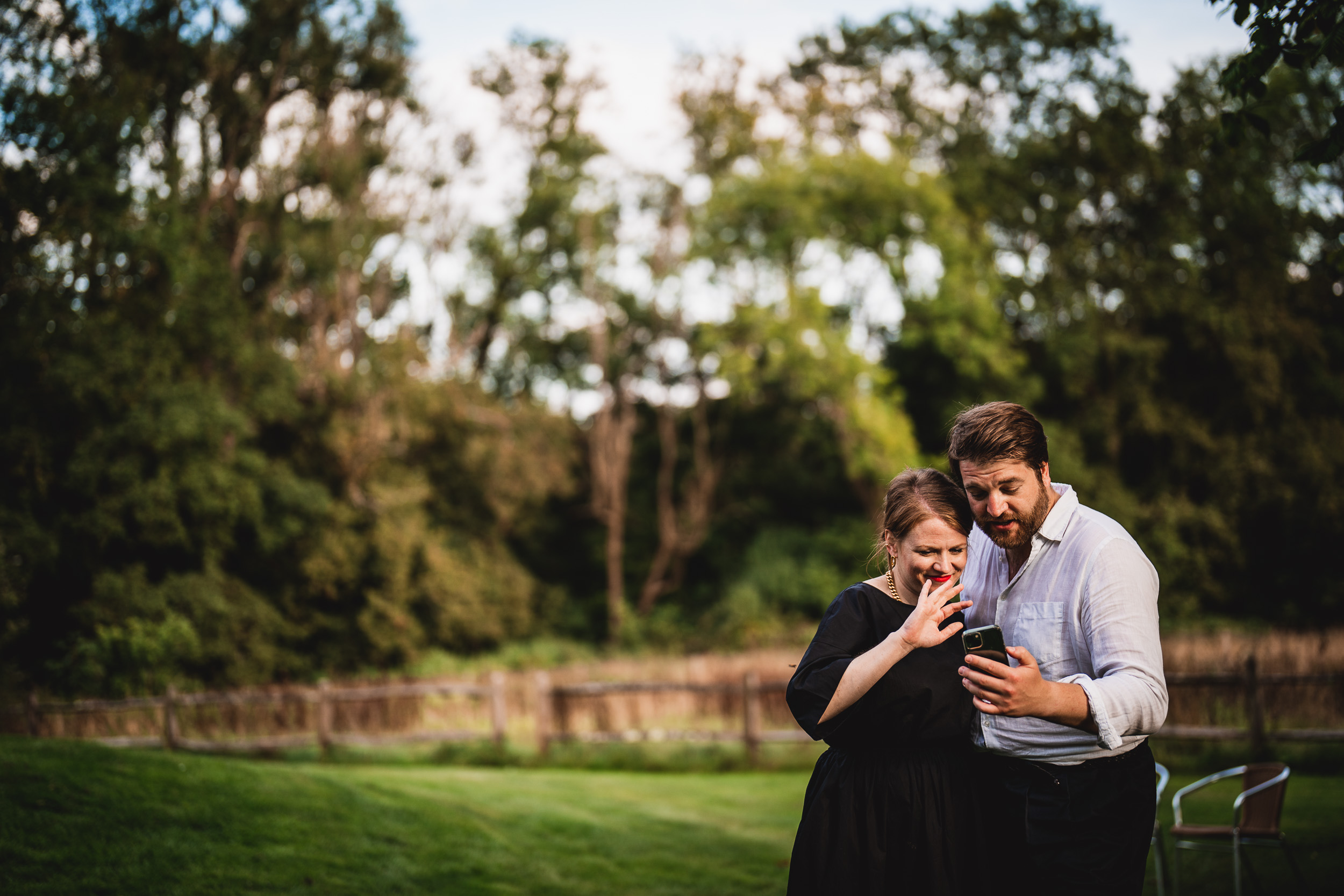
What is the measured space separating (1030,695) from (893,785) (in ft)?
2.17

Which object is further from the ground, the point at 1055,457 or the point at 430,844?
the point at 1055,457

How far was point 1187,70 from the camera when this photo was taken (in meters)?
27.9

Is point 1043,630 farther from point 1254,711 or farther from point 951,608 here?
point 1254,711

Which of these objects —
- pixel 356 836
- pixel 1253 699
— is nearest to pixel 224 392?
pixel 356 836

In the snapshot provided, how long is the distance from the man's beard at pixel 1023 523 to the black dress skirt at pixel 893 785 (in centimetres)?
32

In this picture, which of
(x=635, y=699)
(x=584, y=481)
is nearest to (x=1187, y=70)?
(x=584, y=481)

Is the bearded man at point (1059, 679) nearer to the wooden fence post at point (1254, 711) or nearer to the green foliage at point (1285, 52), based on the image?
the green foliage at point (1285, 52)

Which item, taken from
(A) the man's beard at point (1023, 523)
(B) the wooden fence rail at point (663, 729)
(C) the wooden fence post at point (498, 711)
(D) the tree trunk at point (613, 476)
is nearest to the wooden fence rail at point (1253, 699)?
(B) the wooden fence rail at point (663, 729)

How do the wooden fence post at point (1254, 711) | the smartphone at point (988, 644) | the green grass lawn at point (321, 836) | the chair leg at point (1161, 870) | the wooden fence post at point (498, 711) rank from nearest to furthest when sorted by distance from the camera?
the smartphone at point (988, 644)
the chair leg at point (1161, 870)
the green grass lawn at point (321, 836)
the wooden fence post at point (1254, 711)
the wooden fence post at point (498, 711)

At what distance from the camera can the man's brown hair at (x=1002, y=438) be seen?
2.80 m

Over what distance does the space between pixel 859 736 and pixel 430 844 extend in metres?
5.62

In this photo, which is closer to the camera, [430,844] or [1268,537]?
[430,844]

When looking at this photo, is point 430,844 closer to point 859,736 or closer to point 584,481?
point 859,736

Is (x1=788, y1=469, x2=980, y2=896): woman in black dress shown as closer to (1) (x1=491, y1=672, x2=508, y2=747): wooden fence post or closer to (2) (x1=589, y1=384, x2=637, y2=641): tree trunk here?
(1) (x1=491, y1=672, x2=508, y2=747): wooden fence post
